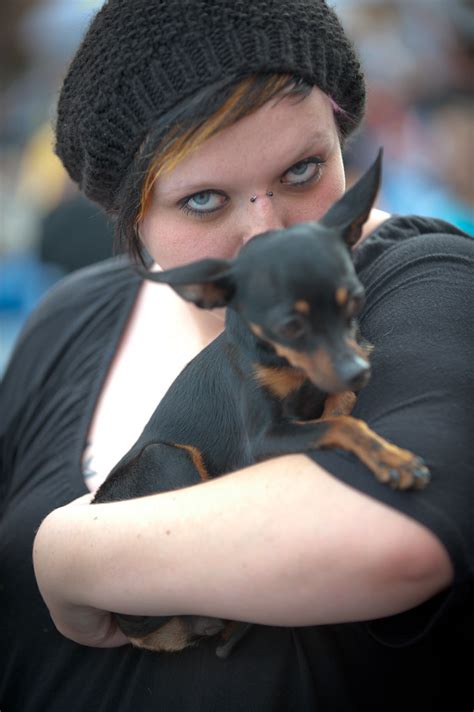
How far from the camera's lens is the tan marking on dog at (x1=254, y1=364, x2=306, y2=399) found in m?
1.56

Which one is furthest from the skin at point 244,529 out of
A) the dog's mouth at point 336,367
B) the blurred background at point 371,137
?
the blurred background at point 371,137

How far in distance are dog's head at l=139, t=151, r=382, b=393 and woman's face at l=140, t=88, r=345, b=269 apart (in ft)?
0.83

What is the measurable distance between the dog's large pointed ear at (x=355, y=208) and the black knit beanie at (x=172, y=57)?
36cm

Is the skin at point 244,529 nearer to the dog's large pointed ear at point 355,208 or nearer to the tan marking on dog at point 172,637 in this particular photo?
the tan marking on dog at point 172,637

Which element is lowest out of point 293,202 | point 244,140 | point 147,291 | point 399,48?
point 399,48

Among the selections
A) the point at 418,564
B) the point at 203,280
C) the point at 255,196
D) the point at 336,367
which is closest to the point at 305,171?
the point at 255,196

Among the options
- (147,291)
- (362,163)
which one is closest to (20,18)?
(362,163)

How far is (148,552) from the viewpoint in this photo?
4.84 feet

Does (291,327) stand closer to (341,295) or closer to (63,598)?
(341,295)

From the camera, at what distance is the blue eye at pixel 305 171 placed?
1736mm

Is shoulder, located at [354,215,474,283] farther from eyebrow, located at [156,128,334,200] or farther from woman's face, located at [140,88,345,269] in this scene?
eyebrow, located at [156,128,334,200]

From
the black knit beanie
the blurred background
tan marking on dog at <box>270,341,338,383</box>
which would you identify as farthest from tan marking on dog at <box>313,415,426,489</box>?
the blurred background

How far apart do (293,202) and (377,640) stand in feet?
2.81

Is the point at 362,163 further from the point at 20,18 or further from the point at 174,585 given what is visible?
the point at 20,18
